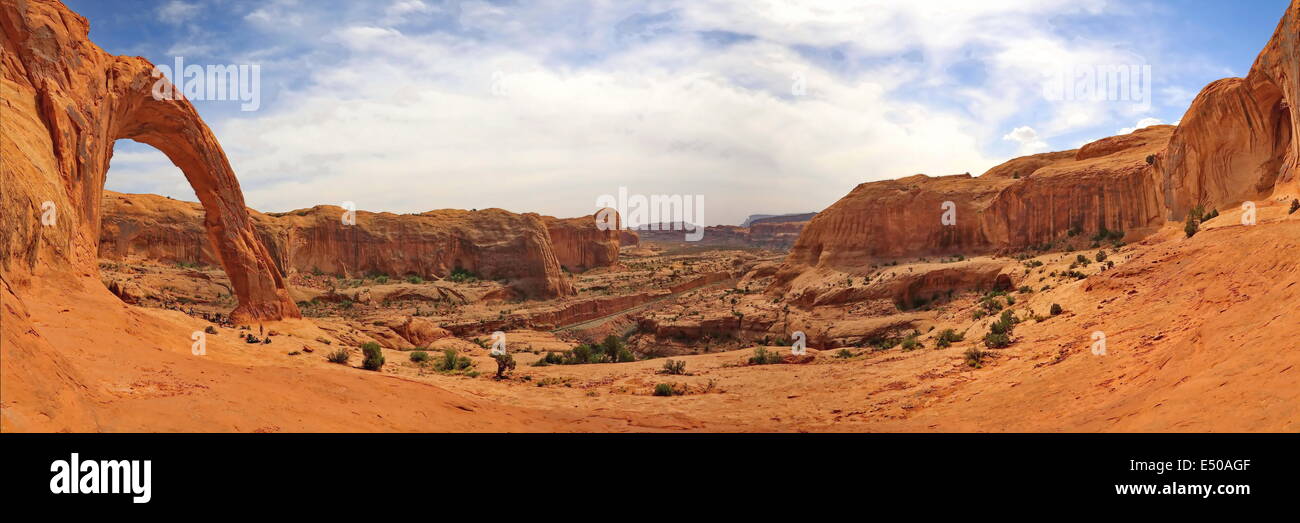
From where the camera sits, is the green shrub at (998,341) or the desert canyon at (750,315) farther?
the green shrub at (998,341)

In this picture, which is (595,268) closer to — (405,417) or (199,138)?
(199,138)

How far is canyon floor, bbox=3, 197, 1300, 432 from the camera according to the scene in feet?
20.7

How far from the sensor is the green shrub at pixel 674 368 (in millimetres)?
18109

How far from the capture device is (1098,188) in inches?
1265

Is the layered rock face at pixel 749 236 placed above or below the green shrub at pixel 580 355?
above

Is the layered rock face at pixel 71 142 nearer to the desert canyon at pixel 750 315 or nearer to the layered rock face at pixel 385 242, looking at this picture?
the desert canyon at pixel 750 315

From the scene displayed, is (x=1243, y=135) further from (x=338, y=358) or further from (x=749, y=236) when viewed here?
(x=749, y=236)

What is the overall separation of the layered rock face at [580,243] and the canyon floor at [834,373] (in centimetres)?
5117

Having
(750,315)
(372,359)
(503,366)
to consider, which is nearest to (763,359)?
(503,366)

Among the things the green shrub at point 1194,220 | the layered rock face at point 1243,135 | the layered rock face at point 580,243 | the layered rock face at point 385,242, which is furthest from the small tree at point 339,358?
the layered rock face at point 580,243

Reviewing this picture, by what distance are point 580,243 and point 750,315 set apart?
156 feet

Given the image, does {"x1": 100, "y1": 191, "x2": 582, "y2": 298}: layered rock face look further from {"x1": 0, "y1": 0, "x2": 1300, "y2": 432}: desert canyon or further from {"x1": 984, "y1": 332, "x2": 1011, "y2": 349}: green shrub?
{"x1": 984, "y1": 332, "x2": 1011, "y2": 349}: green shrub

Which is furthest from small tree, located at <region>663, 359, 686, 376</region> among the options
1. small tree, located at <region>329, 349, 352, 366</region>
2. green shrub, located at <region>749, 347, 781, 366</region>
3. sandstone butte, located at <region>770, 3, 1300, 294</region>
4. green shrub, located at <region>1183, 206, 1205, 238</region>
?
sandstone butte, located at <region>770, 3, 1300, 294</region>
